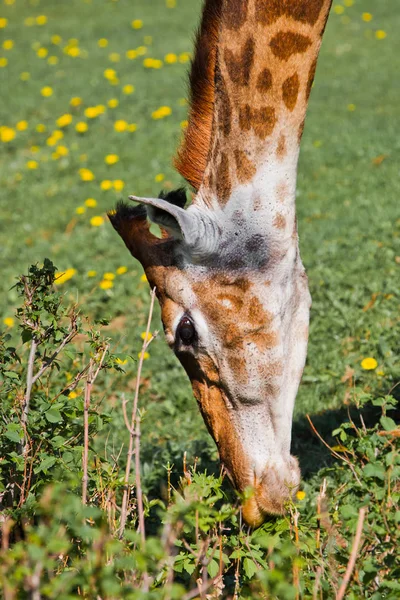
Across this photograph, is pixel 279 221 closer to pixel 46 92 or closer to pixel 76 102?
pixel 76 102

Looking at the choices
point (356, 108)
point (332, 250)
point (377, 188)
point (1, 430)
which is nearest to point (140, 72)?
point (356, 108)

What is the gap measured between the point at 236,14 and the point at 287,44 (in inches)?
9.8

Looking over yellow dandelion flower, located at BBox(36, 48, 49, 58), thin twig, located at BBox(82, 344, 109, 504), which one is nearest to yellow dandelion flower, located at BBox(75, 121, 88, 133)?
yellow dandelion flower, located at BBox(36, 48, 49, 58)

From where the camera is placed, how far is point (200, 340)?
330 centimetres

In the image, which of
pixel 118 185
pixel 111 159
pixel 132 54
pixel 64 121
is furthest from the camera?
pixel 132 54

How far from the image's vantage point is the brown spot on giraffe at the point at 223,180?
3.32 m

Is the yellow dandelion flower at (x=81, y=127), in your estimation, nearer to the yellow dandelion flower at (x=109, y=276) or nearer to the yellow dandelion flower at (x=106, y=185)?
the yellow dandelion flower at (x=106, y=185)

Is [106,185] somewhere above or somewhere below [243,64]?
below

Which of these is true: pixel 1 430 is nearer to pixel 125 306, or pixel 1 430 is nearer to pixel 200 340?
pixel 200 340

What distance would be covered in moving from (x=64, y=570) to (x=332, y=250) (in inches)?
148

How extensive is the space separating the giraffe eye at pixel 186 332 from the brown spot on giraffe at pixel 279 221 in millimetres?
528

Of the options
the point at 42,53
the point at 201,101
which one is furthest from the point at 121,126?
the point at 201,101

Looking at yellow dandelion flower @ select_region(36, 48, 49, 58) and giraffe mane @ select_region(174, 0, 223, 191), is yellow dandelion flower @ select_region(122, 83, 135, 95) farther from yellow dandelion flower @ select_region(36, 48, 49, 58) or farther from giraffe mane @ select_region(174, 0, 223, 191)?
giraffe mane @ select_region(174, 0, 223, 191)

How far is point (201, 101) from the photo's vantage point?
11.5 ft
